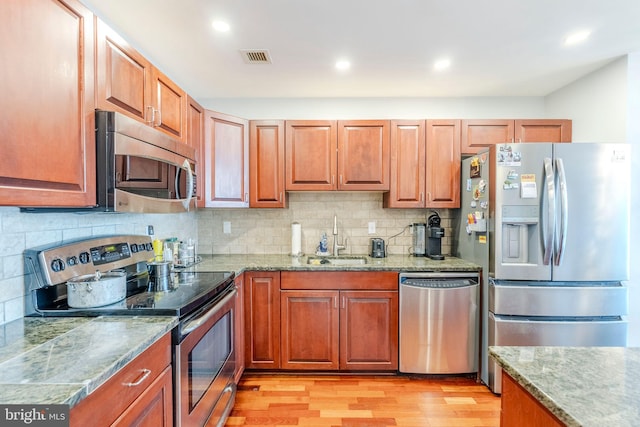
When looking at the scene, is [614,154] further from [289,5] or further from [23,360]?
[23,360]

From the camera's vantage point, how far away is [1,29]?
0.93m

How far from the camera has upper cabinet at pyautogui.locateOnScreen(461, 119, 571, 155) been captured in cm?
288

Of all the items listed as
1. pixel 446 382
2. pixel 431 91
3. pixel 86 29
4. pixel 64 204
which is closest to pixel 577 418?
pixel 64 204

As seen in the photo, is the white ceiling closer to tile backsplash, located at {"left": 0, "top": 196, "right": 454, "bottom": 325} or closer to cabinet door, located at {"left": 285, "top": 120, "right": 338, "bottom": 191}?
cabinet door, located at {"left": 285, "top": 120, "right": 338, "bottom": 191}

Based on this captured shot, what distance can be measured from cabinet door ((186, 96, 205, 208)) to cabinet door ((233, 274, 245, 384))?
714 millimetres

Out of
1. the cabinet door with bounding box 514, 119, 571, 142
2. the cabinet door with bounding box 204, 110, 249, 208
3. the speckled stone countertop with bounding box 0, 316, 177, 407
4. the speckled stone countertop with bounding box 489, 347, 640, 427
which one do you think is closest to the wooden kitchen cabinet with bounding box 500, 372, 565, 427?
the speckled stone countertop with bounding box 489, 347, 640, 427

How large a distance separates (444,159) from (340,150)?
955mm

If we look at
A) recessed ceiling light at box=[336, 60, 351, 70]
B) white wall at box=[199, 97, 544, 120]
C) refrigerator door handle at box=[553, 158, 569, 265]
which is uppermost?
recessed ceiling light at box=[336, 60, 351, 70]

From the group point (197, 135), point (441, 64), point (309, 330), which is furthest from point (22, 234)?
point (441, 64)

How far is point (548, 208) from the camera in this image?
7.45 feet

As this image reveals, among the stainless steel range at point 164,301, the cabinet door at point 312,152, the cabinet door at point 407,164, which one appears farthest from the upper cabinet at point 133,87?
the cabinet door at point 407,164

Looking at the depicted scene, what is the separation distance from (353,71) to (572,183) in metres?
1.85

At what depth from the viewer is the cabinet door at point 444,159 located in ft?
9.48

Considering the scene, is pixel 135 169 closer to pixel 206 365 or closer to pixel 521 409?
pixel 206 365
